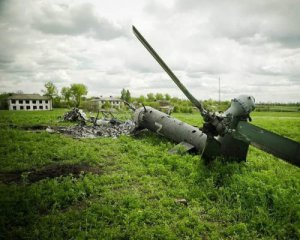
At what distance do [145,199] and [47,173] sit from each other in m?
4.38

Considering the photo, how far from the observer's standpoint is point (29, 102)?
4163 inches

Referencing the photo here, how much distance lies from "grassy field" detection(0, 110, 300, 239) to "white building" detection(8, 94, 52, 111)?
103 m

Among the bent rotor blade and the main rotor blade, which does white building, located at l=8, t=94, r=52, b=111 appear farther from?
the bent rotor blade

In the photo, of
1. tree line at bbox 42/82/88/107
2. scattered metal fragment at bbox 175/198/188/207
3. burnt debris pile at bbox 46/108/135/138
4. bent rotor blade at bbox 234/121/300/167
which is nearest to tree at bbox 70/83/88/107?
tree line at bbox 42/82/88/107

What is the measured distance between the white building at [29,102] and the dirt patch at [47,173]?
102 m

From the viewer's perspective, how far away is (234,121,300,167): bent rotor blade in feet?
13.8

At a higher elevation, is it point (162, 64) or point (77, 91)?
point (77, 91)

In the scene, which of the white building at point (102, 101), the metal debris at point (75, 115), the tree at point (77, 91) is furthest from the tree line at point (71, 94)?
the metal debris at point (75, 115)

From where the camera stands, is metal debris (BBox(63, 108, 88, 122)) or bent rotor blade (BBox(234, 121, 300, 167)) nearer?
bent rotor blade (BBox(234, 121, 300, 167))

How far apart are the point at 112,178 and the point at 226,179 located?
408 centimetres

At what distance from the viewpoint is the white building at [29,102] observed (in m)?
101

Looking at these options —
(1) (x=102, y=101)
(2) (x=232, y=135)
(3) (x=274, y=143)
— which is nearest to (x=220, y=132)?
(2) (x=232, y=135)

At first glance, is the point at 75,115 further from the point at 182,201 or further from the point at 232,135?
the point at 232,135

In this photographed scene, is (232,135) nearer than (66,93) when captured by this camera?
Yes
